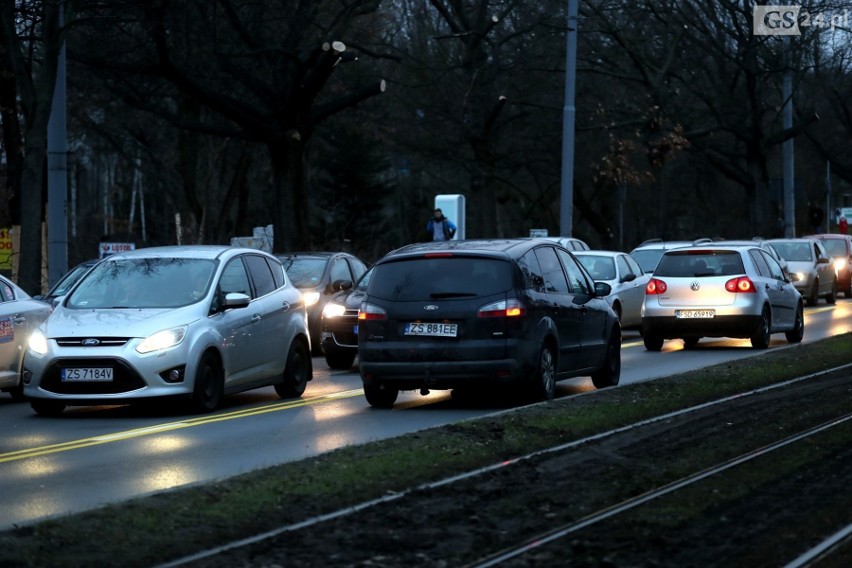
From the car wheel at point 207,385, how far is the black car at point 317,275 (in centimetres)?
772

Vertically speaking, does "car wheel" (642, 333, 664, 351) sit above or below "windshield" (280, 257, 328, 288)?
below

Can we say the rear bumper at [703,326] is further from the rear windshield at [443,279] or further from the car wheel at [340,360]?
the rear windshield at [443,279]

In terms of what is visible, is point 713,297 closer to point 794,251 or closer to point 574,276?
point 574,276

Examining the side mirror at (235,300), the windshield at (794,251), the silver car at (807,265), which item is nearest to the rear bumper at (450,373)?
the side mirror at (235,300)

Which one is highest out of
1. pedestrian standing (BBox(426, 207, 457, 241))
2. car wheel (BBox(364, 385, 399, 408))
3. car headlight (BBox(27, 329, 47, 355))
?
pedestrian standing (BBox(426, 207, 457, 241))

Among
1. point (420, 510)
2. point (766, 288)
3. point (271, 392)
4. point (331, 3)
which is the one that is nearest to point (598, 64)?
point (331, 3)

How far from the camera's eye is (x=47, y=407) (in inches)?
597

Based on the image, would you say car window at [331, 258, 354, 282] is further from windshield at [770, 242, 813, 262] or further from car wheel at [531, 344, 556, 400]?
windshield at [770, 242, 813, 262]

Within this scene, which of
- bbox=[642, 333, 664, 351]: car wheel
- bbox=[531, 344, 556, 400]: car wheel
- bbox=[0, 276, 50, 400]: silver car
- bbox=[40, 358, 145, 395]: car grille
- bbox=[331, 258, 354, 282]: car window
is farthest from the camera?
bbox=[331, 258, 354, 282]: car window

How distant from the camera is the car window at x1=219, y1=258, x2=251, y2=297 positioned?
52.5 feet

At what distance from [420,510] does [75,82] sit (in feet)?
93.3

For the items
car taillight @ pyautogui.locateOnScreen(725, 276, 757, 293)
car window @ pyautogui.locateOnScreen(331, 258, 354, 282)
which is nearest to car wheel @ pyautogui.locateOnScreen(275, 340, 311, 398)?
car window @ pyautogui.locateOnScreen(331, 258, 354, 282)

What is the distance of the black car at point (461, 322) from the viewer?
1467 cm

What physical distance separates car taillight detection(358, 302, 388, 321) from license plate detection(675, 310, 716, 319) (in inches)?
375
